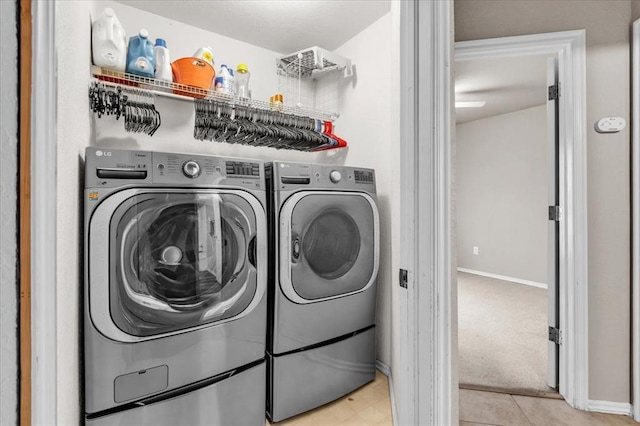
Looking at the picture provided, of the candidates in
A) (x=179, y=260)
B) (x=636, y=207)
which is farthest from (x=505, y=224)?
(x=179, y=260)

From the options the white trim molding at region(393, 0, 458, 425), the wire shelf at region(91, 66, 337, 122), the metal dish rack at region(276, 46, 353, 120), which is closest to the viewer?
the white trim molding at region(393, 0, 458, 425)

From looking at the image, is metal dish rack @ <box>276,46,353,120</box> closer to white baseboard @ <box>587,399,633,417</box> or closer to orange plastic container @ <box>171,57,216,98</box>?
orange plastic container @ <box>171,57,216,98</box>

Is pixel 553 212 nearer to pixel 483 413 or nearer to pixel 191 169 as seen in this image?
pixel 483 413

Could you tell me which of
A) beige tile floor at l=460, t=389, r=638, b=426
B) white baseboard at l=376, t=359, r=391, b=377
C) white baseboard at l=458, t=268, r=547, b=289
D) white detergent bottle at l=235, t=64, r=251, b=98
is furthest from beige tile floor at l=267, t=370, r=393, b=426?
white baseboard at l=458, t=268, r=547, b=289

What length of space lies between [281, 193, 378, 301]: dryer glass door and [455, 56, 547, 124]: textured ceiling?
175cm

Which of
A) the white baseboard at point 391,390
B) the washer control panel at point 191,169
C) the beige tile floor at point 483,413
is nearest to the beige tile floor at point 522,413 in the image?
the beige tile floor at point 483,413

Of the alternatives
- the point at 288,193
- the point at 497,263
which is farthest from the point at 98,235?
the point at 497,263

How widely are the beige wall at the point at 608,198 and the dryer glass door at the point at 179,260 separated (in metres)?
1.84

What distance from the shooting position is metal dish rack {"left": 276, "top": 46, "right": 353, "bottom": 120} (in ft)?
8.02

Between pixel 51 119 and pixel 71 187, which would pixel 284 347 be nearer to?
pixel 71 187

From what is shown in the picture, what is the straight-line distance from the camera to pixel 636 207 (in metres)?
1.62

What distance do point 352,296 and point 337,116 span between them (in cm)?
143

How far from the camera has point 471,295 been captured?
392 cm

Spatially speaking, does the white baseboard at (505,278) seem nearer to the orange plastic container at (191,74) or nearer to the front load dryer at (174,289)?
the front load dryer at (174,289)
